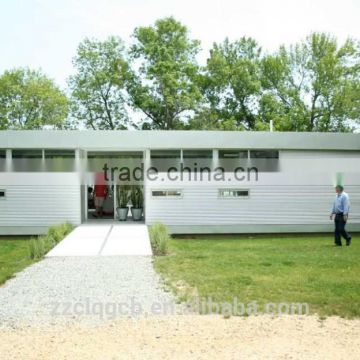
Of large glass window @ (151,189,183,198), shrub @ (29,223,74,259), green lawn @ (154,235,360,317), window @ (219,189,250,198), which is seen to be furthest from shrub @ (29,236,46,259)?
window @ (219,189,250,198)

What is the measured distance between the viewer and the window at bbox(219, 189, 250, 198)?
1788 centimetres

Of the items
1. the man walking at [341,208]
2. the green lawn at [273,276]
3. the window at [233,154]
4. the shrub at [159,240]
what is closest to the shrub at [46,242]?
the shrub at [159,240]

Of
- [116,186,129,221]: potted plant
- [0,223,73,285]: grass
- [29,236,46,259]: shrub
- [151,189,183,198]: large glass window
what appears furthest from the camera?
[116,186,129,221]: potted plant

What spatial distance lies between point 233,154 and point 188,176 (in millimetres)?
1770

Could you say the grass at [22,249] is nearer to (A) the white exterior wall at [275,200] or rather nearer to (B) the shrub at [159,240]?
(B) the shrub at [159,240]

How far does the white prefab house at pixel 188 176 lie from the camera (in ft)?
57.1

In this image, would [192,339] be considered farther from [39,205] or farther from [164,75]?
[164,75]

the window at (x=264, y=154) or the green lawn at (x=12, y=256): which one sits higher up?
the window at (x=264, y=154)

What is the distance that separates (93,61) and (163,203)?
999 inches

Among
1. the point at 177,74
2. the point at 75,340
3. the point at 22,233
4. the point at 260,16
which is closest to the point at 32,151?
the point at 22,233

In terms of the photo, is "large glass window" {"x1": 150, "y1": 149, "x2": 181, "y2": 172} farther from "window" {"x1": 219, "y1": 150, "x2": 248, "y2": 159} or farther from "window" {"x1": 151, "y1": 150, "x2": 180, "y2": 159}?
"window" {"x1": 219, "y1": 150, "x2": 248, "y2": 159}

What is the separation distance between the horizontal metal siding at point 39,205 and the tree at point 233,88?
2459cm

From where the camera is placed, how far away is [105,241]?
13.4 meters

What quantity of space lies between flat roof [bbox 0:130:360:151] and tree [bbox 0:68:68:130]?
21750mm
